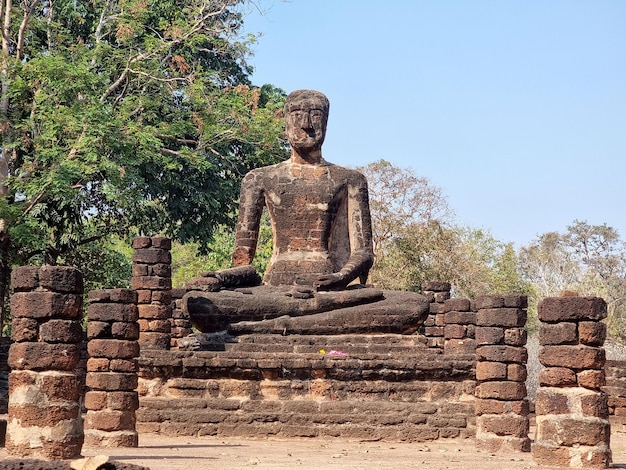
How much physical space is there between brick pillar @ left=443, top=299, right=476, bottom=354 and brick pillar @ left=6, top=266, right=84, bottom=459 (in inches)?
378

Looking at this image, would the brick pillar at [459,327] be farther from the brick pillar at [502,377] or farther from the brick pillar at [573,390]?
the brick pillar at [573,390]

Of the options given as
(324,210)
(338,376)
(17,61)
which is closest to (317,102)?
(324,210)

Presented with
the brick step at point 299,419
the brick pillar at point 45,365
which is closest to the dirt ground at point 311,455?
the brick step at point 299,419

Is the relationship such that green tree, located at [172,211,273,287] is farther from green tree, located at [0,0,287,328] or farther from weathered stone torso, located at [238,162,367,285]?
weathered stone torso, located at [238,162,367,285]

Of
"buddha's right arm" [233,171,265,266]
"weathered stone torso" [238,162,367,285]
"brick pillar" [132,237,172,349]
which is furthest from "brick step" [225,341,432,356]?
"brick pillar" [132,237,172,349]

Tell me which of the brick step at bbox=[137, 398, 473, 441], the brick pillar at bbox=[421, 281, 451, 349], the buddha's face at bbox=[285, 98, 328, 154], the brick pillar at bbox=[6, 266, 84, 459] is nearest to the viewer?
the brick pillar at bbox=[6, 266, 84, 459]

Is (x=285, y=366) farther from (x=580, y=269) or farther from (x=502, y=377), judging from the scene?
(x=580, y=269)

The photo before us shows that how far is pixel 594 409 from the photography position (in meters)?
11.0

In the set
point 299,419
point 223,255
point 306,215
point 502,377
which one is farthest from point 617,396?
point 223,255

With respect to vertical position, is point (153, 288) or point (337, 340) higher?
point (153, 288)

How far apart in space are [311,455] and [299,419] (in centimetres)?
233

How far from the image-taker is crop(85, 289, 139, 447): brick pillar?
13.1 metres

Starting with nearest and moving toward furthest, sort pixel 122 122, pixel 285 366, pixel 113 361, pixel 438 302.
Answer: pixel 113 361
pixel 285 366
pixel 438 302
pixel 122 122

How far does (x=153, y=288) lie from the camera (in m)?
17.8
